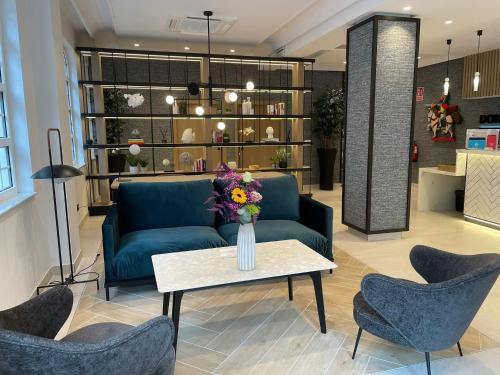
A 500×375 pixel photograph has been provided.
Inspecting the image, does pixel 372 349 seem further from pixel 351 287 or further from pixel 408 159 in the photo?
pixel 408 159

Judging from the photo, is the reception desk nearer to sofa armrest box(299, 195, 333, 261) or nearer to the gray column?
the gray column

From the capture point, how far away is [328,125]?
864 centimetres

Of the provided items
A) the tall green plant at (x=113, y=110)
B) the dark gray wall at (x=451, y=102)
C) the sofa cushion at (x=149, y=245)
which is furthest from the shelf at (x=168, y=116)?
the dark gray wall at (x=451, y=102)

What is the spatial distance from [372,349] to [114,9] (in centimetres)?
538

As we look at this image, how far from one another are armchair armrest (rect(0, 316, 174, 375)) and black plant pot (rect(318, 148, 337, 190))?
7672 mm

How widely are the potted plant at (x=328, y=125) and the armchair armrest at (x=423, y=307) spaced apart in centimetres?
682

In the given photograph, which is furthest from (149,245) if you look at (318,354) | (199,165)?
(199,165)

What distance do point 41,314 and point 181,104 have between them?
6009 mm

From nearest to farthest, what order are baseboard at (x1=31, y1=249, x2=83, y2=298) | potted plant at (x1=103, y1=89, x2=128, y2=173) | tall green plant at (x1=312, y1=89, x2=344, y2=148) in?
baseboard at (x1=31, y1=249, x2=83, y2=298) → potted plant at (x1=103, y1=89, x2=128, y2=173) → tall green plant at (x1=312, y1=89, x2=344, y2=148)

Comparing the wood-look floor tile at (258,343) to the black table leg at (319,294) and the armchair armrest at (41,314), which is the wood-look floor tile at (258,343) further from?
the armchair armrest at (41,314)

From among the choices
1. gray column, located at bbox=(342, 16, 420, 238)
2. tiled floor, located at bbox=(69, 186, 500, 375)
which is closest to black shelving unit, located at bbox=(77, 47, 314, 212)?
gray column, located at bbox=(342, 16, 420, 238)

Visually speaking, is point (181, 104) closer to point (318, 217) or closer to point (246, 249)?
point (318, 217)

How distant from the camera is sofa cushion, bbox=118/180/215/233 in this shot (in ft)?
12.2

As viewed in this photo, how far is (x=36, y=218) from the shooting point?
11.1ft
